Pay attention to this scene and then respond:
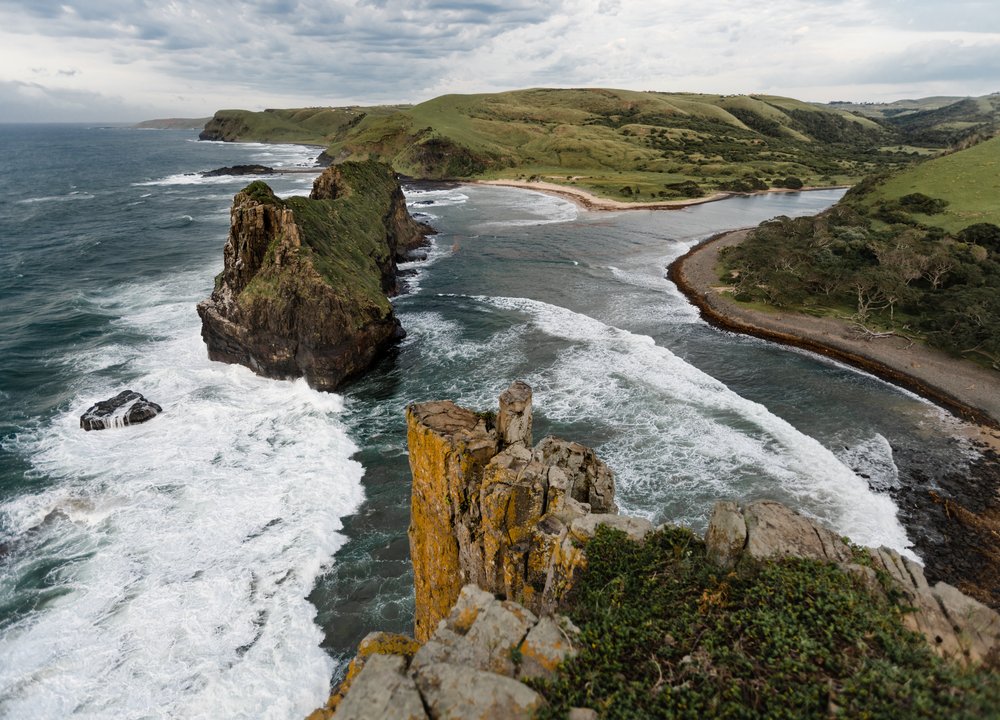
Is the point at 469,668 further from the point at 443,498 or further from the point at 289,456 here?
the point at 289,456

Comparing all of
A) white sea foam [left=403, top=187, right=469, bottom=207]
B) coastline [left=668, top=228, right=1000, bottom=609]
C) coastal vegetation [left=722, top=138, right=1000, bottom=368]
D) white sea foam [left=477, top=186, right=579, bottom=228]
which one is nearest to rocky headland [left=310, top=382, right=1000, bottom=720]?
coastline [left=668, top=228, right=1000, bottom=609]

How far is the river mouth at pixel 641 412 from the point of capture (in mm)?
22906

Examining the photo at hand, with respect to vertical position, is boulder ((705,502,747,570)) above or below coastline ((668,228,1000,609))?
above

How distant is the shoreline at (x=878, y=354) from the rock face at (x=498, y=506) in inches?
1263

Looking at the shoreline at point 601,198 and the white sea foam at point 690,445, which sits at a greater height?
the shoreline at point 601,198

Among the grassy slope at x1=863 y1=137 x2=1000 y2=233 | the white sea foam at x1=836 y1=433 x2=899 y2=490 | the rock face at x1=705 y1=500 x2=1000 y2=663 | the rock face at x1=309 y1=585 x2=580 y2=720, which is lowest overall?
the white sea foam at x1=836 y1=433 x2=899 y2=490

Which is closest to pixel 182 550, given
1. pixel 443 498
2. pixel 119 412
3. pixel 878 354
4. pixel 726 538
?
pixel 119 412

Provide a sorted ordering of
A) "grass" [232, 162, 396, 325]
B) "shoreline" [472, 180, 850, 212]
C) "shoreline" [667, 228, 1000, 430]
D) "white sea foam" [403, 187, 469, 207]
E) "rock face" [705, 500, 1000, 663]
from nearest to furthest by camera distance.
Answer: "rock face" [705, 500, 1000, 663] < "shoreline" [667, 228, 1000, 430] < "grass" [232, 162, 396, 325] < "shoreline" [472, 180, 850, 212] < "white sea foam" [403, 187, 469, 207]

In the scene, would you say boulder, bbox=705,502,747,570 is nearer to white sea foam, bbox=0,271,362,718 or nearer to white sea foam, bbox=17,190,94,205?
white sea foam, bbox=0,271,362,718

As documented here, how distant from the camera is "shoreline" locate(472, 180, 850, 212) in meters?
103

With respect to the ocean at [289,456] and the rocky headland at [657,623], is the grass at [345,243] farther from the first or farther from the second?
the rocky headland at [657,623]

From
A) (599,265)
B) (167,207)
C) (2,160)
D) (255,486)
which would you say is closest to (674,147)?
(599,265)

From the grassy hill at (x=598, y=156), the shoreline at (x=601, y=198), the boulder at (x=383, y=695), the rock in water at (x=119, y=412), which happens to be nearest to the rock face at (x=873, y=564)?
the boulder at (x=383, y=695)

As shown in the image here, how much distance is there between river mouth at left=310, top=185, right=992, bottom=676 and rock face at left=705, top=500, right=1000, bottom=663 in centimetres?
1216
